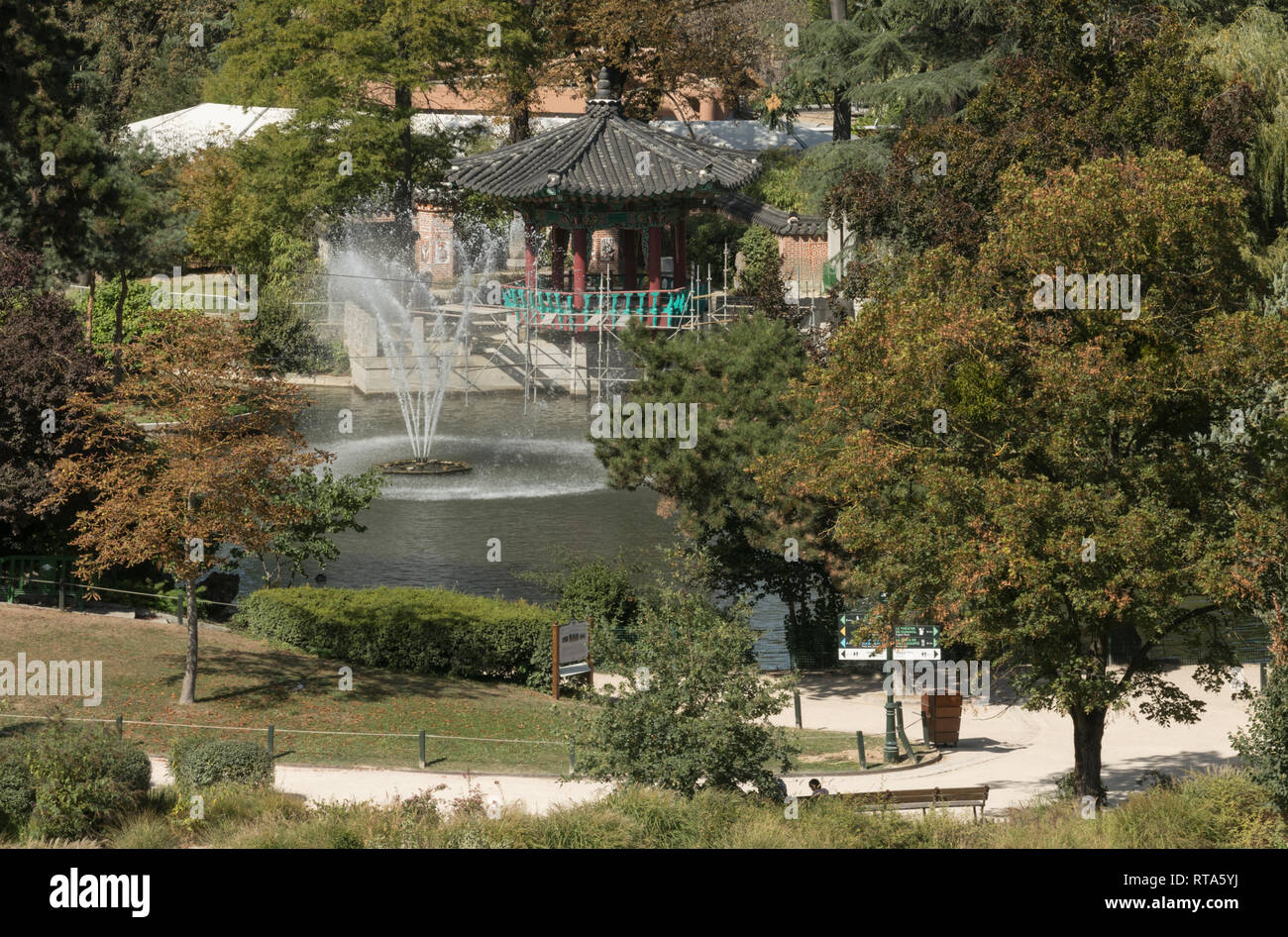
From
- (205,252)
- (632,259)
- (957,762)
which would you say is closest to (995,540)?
(957,762)

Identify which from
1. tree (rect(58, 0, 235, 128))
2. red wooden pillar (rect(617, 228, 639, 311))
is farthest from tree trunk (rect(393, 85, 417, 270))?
tree (rect(58, 0, 235, 128))

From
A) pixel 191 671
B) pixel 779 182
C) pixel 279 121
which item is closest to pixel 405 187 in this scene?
pixel 279 121

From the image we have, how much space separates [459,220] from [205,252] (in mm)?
9736

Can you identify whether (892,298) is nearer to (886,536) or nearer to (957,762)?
(886,536)

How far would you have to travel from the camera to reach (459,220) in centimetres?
6512

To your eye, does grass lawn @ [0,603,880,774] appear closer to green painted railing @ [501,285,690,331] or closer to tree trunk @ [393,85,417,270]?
green painted railing @ [501,285,690,331]

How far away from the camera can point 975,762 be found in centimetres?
2502

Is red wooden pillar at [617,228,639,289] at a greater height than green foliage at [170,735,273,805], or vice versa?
red wooden pillar at [617,228,639,289]

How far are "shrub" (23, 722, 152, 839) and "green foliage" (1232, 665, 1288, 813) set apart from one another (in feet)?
41.7

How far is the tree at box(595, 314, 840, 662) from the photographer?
1211 inches

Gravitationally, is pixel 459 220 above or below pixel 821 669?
above

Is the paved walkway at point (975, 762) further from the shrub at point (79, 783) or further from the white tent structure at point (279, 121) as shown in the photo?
the white tent structure at point (279, 121)

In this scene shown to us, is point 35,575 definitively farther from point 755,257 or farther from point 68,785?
point 755,257

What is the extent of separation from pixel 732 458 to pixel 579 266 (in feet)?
83.1
